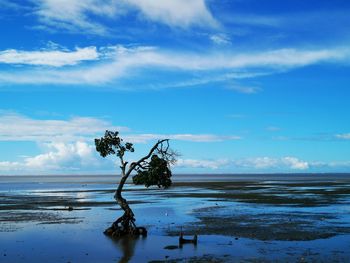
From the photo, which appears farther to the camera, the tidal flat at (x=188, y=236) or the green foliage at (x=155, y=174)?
the green foliage at (x=155, y=174)

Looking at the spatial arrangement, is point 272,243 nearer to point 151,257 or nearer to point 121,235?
point 151,257

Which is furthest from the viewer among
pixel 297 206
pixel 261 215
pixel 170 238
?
pixel 297 206

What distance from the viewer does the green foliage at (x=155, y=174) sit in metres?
32.2

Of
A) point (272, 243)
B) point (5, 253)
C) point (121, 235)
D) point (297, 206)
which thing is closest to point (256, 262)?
point (272, 243)

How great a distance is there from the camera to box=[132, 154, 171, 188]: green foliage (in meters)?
32.2

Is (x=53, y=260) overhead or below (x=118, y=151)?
below

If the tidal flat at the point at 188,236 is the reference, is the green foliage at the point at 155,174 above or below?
above

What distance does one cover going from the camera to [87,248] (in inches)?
1042

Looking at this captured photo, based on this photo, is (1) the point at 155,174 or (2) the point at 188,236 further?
(1) the point at 155,174

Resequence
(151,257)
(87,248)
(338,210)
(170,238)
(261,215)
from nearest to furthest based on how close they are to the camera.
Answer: (151,257)
(87,248)
(170,238)
(261,215)
(338,210)

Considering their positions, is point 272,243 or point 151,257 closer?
point 151,257

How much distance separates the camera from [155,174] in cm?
3216

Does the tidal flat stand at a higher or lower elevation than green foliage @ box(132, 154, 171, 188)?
lower

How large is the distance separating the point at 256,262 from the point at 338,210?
26.8 metres
